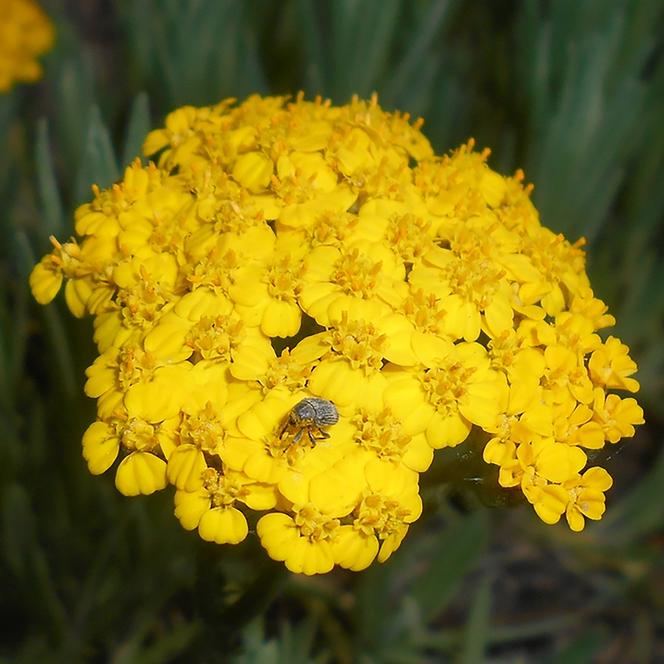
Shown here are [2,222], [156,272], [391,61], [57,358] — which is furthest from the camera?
[391,61]

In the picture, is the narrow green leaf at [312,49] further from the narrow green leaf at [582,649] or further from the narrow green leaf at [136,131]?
the narrow green leaf at [582,649]

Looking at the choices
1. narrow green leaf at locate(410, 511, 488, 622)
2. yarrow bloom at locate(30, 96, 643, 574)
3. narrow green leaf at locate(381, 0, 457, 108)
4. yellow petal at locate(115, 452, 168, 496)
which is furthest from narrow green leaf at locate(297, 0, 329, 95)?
yellow petal at locate(115, 452, 168, 496)

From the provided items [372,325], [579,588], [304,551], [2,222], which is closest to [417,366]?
[372,325]

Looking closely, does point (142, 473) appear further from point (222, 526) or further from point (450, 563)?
point (450, 563)

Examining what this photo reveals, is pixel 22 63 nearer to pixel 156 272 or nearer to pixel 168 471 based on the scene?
pixel 156 272

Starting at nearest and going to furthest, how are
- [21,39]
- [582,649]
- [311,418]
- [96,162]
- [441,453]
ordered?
[311,418] → [441,453] → [96,162] → [582,649] → [21,39]

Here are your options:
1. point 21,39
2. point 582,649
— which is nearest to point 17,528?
point 582,649
